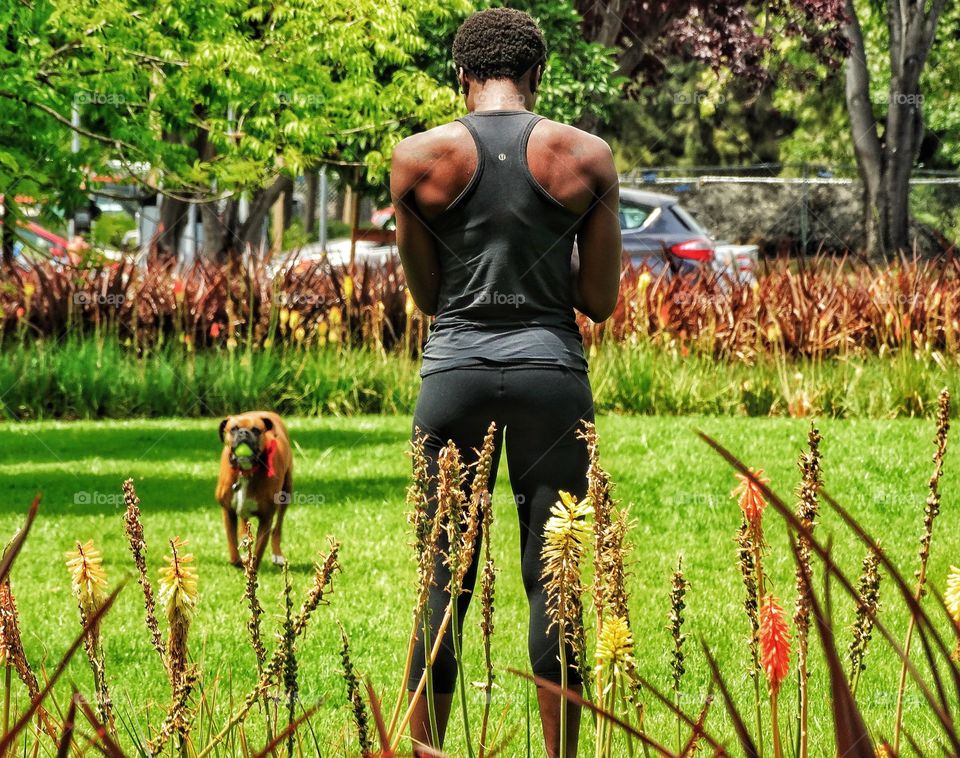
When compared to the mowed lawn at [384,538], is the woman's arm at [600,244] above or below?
above

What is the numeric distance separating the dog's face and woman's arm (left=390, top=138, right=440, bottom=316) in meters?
3.17

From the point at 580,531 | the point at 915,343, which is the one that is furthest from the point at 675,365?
the point at 580,531

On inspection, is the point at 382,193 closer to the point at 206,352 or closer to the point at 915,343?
the point at 206,352

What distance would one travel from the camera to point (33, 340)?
13.1 metres

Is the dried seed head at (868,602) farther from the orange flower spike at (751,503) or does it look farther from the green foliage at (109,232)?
the green foliage at (109,232)

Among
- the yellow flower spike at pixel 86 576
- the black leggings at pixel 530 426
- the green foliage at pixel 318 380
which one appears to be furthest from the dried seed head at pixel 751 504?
the green foliage at pixel 318 380

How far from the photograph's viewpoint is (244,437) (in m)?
6.52

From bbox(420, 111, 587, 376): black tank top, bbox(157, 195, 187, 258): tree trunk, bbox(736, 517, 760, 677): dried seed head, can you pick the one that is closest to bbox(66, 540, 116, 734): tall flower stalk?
bbox(736, 517, 760, 677): dried seed head

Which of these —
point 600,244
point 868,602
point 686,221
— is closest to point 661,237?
point 686,221

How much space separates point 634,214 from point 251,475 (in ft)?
40.5

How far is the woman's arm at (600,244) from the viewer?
3148 millimetres

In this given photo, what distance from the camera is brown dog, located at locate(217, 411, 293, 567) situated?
6.52 metres

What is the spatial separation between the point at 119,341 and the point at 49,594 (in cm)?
718

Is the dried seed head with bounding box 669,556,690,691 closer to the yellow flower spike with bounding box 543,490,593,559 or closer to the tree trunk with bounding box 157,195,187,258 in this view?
the yellow flower spike with bounding box 543,490,593,559
